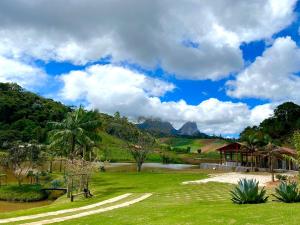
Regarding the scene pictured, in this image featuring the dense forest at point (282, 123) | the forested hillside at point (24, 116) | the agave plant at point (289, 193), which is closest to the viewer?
the agave plant at point (289, 193)

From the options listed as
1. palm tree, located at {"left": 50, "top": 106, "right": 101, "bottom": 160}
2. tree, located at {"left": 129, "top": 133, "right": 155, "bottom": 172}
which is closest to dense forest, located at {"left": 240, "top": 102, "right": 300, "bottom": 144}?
tree, located at {"left": 129, "top": 133, "right": 155, "bottom": 172}

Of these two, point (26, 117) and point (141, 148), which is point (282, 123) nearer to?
point (141, 148)

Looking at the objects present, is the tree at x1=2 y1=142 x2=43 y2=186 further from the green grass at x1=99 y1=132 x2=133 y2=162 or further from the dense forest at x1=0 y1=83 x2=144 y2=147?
the green grass at x1=99 y1=132 x2=133 y2=162

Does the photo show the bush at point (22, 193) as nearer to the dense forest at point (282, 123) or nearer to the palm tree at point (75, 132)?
the palm tree at point (75, 132)

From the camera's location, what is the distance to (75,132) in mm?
52531

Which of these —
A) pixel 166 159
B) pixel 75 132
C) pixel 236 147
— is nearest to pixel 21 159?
pixel 75 132

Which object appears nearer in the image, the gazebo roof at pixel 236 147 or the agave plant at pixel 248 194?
the agave plant at pixel 248 194

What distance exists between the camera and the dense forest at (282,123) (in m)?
95.7

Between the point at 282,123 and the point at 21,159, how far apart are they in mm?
67497

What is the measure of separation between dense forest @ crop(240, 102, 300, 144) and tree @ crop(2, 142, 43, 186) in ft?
190

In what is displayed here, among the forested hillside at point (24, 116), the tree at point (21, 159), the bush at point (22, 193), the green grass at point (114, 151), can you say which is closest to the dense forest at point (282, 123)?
the green grass at point (114, 151)

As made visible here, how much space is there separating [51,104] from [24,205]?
268 feet

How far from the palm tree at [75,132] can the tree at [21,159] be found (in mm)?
4450

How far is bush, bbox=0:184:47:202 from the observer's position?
134 ft
